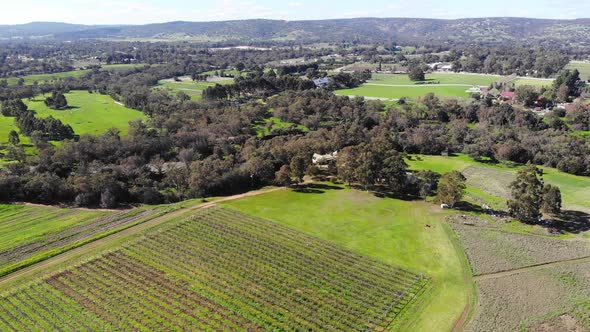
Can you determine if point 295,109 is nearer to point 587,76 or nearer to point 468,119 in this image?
point 468,119

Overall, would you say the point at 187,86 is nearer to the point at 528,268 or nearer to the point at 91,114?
the point at 91,114

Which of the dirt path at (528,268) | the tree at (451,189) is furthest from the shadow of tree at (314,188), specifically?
the dirt path at (528,268)

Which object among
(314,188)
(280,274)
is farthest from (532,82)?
(280,274)

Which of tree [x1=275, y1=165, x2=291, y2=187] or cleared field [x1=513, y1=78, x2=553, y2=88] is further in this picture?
cleared field [x1=513, y1=78, x2=553, y2=88]

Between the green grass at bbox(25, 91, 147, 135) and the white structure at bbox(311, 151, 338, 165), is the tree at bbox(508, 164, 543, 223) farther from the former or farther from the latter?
the green grass at bbox(25, 91, 147, 135)

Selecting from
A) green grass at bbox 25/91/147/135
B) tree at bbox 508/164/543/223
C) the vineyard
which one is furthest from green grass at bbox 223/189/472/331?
green grass at bbox 25/91/147/135

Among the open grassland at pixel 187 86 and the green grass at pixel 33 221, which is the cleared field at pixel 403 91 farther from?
the green grass at pixel 33 221
